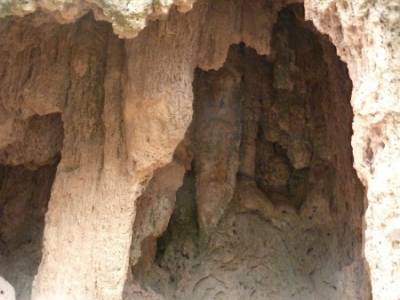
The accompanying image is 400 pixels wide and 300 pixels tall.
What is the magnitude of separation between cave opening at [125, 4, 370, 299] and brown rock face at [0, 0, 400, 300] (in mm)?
10

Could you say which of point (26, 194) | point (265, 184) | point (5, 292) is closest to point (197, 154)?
point (265, 184)

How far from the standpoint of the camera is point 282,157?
17.6 ft

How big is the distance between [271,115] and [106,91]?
1580 millimetres

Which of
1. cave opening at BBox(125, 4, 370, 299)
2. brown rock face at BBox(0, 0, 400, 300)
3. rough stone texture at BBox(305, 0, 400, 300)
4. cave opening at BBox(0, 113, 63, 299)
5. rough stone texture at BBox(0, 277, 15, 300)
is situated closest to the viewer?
rough stone texture at BBox(305, 0, 400, 300)

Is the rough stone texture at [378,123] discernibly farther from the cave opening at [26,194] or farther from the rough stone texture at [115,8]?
the cave opening at [26,194]

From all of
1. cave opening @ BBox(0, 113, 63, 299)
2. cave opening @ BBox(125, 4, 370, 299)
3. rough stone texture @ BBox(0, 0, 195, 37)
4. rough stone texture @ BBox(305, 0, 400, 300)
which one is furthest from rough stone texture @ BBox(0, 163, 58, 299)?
rough stone texture @ BBox(305, 0, 400, 300)

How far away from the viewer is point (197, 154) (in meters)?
5.07

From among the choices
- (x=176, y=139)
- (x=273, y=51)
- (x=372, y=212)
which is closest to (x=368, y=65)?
(x=372, y=212)

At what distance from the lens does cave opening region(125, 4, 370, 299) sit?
4.91 metres

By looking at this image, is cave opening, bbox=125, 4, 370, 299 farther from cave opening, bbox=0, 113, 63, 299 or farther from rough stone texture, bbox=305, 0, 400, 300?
rough stone texture, bbox=305, 0, 400, 300

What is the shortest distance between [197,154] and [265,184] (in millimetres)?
620

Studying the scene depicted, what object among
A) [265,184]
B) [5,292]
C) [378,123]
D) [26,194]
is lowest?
[5,292]

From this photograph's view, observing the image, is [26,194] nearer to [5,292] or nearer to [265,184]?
[5,292]

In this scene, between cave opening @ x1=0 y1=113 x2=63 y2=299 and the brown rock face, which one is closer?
the brown rock face
